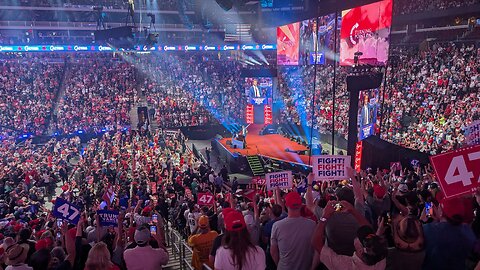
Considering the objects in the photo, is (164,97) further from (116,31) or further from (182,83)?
(116,31)

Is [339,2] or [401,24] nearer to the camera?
[339,2]

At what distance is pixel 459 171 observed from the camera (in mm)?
4605

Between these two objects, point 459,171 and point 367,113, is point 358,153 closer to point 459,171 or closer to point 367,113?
point 367,113

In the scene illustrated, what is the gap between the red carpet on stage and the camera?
23.2 metres

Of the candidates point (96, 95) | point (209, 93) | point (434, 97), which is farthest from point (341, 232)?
point (209, 93)

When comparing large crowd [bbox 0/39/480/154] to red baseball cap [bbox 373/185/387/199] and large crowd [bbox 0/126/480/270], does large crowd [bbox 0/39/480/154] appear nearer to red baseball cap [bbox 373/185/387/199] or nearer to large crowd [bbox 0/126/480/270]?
red baseball cap [bbox 373/185/387/199]

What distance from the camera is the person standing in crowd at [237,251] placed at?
345cm

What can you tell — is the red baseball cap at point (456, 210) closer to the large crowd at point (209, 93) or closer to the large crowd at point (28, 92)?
the large crowd at point (209, 93)

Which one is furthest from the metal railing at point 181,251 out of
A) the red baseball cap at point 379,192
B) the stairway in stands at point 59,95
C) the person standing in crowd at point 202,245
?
the stairway in stands at point 59,95

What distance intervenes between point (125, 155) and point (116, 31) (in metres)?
6.44

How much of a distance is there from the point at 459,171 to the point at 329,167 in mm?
3429

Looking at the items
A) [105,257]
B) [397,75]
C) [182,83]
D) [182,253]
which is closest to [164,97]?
[182,83]

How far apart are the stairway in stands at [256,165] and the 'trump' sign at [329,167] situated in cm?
1441

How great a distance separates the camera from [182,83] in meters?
39.2
